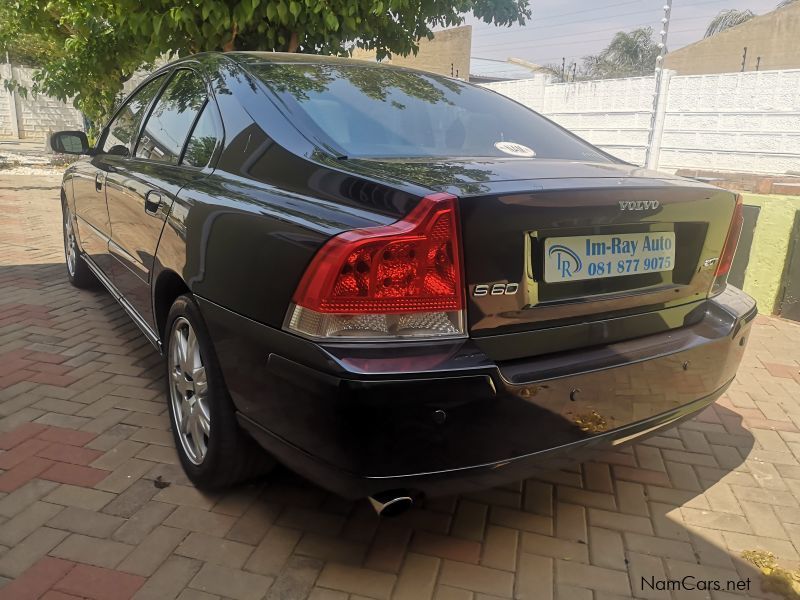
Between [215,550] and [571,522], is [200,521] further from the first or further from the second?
[571,522]

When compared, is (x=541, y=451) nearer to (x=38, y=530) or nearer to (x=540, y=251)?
(x=540, y=251)

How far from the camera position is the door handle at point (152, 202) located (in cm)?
269

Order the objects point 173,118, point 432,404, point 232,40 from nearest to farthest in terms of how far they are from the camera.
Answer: point 432,404 → point 173,118 → point 232,40

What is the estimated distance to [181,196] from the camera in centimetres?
247

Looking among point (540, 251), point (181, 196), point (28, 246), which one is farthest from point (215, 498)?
point (28, 246)

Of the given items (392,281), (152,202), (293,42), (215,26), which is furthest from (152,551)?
(293,42)

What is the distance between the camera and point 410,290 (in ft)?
5.60

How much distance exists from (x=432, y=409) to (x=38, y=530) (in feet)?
4.98

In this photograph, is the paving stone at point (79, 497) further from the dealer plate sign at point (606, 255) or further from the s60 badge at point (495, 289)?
the dealer plate sign at point (606, 255)

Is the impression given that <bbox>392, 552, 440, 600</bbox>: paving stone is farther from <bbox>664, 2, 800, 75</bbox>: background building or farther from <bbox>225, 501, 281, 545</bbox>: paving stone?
<bbox>664, 2, 800, 75</bbox>: background building

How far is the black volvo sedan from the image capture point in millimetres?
1692

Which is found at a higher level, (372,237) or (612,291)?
(372,237)

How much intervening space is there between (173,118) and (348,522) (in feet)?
6.47

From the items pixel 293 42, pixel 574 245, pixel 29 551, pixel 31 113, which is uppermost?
pixel 293 42
